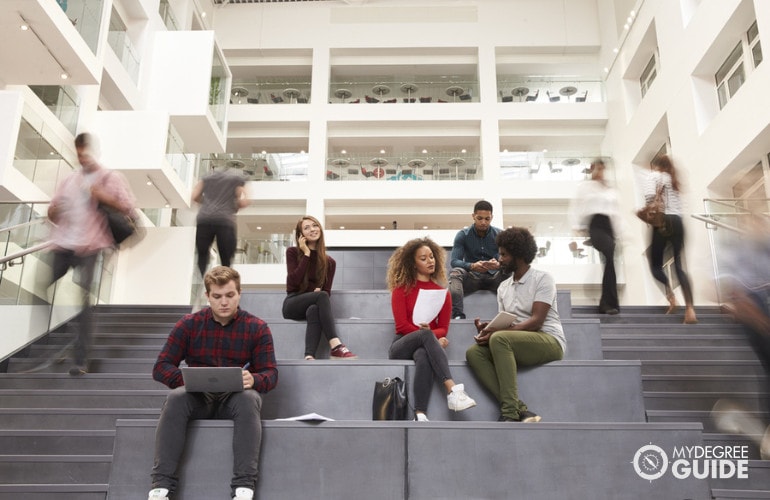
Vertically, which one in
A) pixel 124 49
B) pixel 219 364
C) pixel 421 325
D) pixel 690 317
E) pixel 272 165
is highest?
pixel 124 49

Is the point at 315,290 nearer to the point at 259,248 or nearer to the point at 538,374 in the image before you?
the point at 538,374

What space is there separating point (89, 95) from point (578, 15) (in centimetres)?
1355

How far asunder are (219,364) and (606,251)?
4.02m

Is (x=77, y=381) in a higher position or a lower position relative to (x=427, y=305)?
lower

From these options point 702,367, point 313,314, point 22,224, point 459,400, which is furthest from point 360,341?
point 22,224

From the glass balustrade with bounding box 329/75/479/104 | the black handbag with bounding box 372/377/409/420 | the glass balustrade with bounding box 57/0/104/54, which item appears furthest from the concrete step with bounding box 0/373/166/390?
the glass balustrade with bounding box 329/75/479/104

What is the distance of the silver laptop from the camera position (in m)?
3.22

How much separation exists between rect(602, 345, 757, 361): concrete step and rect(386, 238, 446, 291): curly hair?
1.38m

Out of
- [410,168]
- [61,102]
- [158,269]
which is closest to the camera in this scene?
[61,102]

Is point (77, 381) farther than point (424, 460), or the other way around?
point (77, 381)

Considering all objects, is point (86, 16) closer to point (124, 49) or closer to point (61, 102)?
point (61, 102)

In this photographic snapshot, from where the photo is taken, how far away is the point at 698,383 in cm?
441

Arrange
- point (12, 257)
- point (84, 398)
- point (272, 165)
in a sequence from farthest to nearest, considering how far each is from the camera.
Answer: point (272, 165)
point (12, 257)
point (84, 398)

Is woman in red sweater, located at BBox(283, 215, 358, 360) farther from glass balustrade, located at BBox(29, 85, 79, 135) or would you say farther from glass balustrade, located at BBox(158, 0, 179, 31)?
glass balustrade, located at BBox(158, 0, 179, 31)
